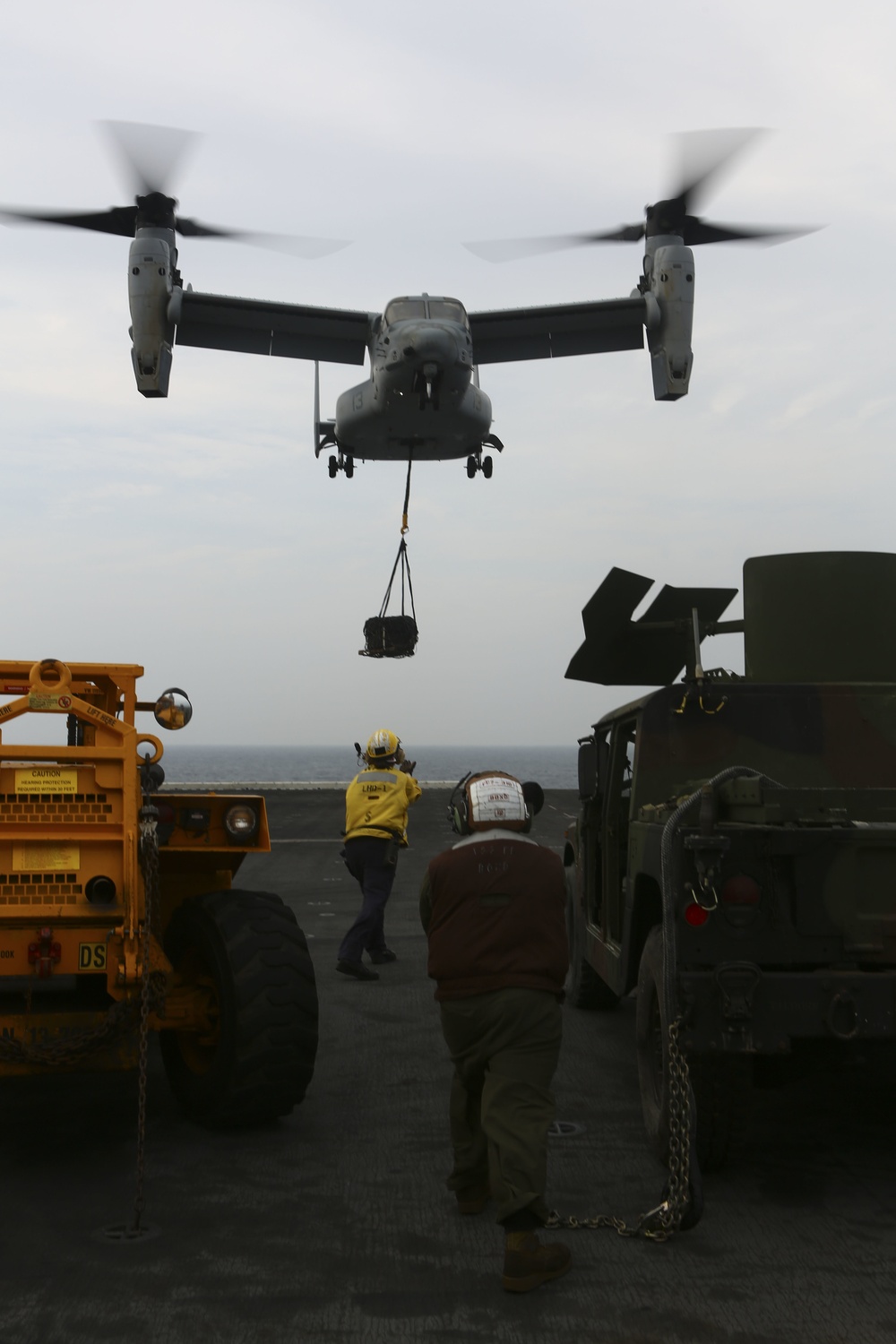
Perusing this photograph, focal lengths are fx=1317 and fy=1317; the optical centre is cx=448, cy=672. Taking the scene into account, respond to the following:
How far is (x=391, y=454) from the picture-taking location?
24.4m

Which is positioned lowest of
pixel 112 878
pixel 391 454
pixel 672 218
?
pixel 112 878

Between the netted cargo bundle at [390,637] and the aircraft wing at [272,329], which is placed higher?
the aircraft wing at [272,329]

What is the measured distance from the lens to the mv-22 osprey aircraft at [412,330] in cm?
2131

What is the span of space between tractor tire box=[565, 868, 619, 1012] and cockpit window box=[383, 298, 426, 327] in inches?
563

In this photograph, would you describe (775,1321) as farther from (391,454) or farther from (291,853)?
(391,454)

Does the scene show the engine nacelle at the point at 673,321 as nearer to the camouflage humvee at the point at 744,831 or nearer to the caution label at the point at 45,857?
the camouflage humvee at the point at 744,831

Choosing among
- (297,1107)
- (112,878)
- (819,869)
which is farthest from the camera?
(297,1107)

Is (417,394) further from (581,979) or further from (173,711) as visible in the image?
(173,711)

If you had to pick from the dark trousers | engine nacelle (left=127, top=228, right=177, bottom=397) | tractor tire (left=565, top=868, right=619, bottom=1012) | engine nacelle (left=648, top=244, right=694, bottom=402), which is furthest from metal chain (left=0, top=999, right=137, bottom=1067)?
engine nacelle (left=648, top=244, right=694, bottom=402)

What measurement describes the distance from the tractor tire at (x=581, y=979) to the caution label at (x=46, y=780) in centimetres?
392

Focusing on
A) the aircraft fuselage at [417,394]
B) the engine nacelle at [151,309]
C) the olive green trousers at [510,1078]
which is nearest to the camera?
the olive green trousers at [510,1078]

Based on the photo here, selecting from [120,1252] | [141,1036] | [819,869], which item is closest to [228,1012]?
[141,1036]

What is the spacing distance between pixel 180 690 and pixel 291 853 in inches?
571

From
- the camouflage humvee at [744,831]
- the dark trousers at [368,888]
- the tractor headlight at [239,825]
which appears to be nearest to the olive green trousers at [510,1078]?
the camouflage humvee at [744,831]
